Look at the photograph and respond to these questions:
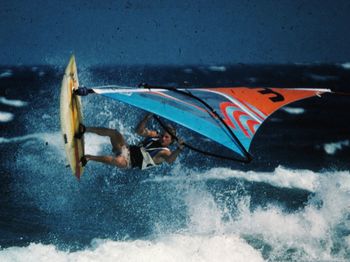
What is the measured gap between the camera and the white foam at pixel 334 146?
26.1 m

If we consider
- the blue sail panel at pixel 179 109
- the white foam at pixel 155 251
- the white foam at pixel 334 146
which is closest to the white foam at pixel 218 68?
the white foam at pixel 334 146

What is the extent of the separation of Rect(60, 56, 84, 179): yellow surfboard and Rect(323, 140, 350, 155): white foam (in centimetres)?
2061

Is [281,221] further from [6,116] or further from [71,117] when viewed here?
[6,116]

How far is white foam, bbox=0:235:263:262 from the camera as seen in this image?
50.1 ft

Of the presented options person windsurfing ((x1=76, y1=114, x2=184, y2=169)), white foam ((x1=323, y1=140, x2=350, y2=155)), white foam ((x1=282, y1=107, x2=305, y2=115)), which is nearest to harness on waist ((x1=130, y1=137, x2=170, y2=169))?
person windsurfing ((x1=76, y1=114, x2=184, y2=169))

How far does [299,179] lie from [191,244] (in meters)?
7.79

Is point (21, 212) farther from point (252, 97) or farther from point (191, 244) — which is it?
point (252, 97)

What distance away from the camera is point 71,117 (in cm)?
717

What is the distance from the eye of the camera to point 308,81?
52656 millimetres

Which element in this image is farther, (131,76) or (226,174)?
(131,76)

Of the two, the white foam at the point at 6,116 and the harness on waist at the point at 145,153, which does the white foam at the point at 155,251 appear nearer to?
the harness on waist at the point at 145,153

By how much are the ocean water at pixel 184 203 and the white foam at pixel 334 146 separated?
6 centimetres

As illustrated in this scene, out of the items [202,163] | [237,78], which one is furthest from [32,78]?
[202,163]

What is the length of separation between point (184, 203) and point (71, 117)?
12896mm
